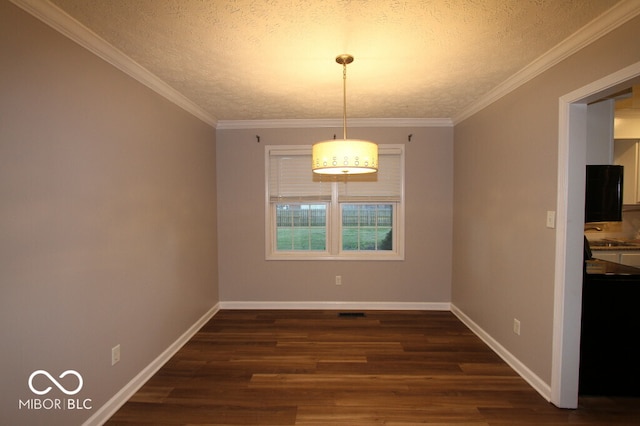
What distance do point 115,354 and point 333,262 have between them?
258 cm

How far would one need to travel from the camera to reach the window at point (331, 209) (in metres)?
3.98

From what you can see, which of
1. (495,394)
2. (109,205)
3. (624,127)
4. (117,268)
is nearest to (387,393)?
(495,394)

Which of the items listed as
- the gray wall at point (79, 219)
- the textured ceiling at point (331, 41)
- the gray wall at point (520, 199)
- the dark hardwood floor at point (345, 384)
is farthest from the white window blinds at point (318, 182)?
the dark hardwood floor at point (345, 384)

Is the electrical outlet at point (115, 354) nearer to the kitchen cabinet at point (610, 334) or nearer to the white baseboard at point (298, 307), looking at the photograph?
the white baseboard at point (298, 307)

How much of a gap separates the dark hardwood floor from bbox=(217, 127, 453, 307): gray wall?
25.5 inches

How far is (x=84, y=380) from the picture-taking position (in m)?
1.83

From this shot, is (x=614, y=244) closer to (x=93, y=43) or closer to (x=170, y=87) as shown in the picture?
(x=170, y=87)

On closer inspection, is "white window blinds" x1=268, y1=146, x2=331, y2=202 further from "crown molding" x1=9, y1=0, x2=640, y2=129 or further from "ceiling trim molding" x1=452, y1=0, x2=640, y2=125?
"ceiling trim molding" x1=452, y1=0, x2=640, y2=125

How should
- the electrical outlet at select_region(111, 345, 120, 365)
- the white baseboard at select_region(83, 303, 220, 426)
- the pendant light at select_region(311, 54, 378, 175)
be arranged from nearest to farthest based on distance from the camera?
the pendant light at select_region(311, 54, 378, 175) → the white baseboard at select_region(83, 303, 220, 426) → the electrical outlet at select_region(111, 345, 120, 365)

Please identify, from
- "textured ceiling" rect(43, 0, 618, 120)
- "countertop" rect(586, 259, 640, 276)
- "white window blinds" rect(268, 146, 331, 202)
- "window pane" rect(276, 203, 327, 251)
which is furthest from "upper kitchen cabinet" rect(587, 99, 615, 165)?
"window pane" rect(276, 203, 327, 251)

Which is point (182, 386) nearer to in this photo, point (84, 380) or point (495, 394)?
point (84, 380)

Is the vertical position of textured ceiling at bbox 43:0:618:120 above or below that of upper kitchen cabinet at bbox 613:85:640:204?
above

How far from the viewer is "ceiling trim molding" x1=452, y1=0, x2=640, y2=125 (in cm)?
158

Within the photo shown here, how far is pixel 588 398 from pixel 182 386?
10.3 ft
